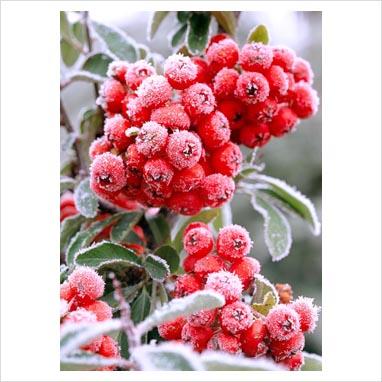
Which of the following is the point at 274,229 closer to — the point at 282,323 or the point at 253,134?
the point at 253,134

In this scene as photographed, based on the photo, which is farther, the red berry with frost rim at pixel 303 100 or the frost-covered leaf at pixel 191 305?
the red berry with frost rim at pixel 303 100

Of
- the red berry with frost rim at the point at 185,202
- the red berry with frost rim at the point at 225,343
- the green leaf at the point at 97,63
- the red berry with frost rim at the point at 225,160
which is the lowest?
the red berry with frost rim at the point at 225,343

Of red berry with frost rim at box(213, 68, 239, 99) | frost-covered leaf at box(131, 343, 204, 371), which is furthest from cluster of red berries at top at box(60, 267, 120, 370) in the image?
red berry with frost rim at box(213, 68, 239, 99)

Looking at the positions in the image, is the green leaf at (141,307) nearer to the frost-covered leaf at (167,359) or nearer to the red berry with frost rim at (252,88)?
the frost-covered leaf at (167,359)

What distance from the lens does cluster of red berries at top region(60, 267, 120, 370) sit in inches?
38.8

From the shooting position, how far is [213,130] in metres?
1.10

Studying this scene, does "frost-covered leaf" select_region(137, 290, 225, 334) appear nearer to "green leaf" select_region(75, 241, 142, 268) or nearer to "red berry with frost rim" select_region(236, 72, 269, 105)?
"green leaf" select_region(75, 241, 142, 268)

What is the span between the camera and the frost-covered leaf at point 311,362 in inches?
44.5

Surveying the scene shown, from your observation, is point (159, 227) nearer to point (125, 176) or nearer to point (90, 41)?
point (125, 176)

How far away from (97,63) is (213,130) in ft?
1.32

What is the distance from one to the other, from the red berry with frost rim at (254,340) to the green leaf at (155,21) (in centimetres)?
66

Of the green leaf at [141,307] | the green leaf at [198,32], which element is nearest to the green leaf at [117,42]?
the green leaf at [198,32]
